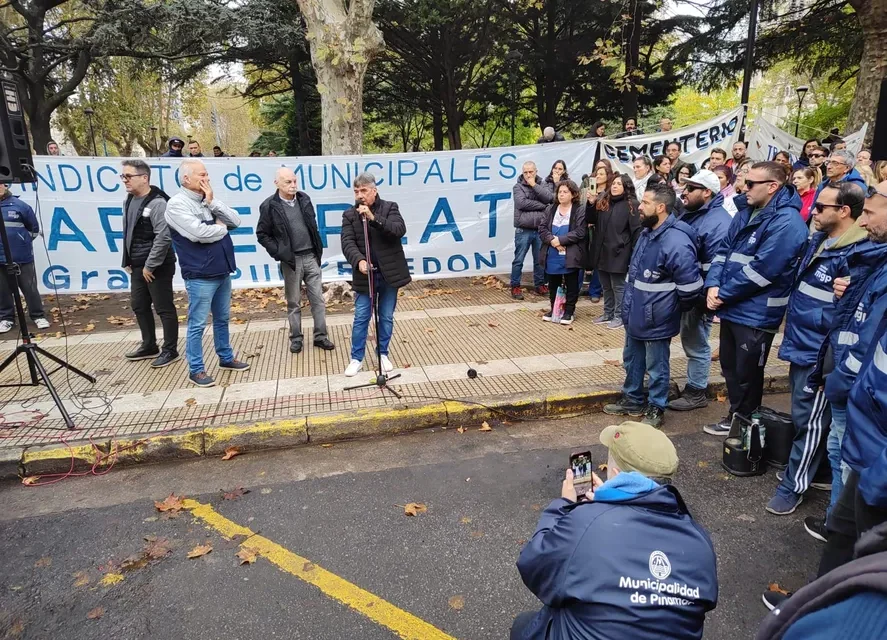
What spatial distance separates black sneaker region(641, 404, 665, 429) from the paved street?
0.24 metres

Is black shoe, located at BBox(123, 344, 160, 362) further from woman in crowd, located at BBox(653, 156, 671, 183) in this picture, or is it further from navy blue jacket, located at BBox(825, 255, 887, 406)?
woman in crowd, located at BBox(653, 156, 671, 183)

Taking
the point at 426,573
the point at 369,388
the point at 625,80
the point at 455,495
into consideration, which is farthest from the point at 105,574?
the point at 625,80

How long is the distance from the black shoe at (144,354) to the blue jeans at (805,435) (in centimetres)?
608

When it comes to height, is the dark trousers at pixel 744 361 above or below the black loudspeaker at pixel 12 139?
below

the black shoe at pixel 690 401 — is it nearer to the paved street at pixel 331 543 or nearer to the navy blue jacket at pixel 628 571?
the paved street at pixel 331 543

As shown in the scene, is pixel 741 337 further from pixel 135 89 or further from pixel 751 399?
pixel 135 89

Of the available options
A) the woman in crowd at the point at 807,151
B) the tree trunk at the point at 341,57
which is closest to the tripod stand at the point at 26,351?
the tree trunk at the point at 341,57

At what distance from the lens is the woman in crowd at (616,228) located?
6.77m

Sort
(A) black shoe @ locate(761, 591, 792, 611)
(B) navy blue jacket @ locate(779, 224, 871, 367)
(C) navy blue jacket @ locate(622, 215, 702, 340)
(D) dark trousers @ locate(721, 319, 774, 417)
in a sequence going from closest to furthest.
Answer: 1. (A) black shoe @ locate(761, 591, 792, 611)
2. (B) navy blue jacket @ locate(779, 224, 871, 367)
3. (D) dark trousers @ locate(721, 319, 774, 417)
4. (C) navy blue jacket @ locate(622, 215, 702, 340)

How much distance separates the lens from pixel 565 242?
7.12 metres

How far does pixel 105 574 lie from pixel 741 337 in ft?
14.5

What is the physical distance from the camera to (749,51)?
11.0 meters

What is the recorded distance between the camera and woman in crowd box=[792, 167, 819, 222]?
21.9 feet

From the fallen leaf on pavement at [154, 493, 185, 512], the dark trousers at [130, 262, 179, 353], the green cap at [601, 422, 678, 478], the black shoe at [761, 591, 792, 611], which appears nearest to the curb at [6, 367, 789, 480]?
the fallen leaf on pavement at [154, 493, 185, 512]
